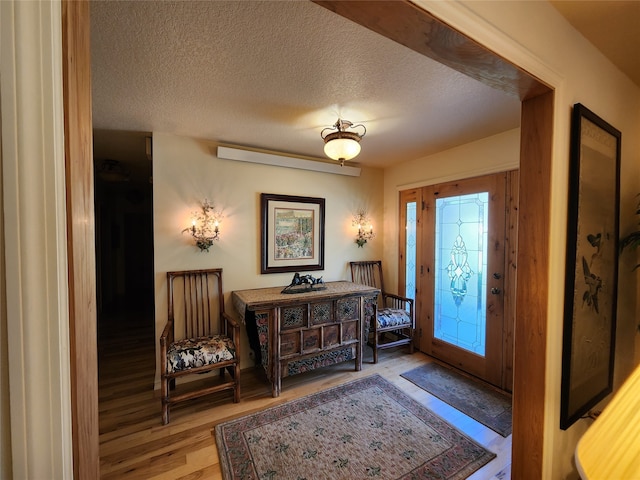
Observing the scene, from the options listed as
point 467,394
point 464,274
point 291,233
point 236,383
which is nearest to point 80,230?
point 236,383

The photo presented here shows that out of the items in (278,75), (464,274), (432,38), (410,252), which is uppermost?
(278,75)

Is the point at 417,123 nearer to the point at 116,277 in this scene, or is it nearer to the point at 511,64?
Answer: the point at 511,64

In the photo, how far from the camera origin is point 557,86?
1182 mm

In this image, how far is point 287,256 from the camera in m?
3.21

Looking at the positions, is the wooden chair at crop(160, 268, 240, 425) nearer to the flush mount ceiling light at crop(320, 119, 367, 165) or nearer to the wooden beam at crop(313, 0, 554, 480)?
the flush mount ceiling light at crop(320, 119, 367, 165)

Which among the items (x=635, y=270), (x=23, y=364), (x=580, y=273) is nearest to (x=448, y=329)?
(x=635, y=270)

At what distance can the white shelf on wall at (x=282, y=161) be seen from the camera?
280 cm

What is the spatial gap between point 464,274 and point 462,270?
0.05m

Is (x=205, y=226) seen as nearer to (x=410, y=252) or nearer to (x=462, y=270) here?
(x=410, y=252)

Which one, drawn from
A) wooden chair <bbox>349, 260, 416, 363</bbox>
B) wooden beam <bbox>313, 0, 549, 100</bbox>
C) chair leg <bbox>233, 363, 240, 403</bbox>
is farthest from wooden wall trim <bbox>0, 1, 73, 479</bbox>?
Result: wooden chair <bbox>349, 260, 416, 363</bbox>

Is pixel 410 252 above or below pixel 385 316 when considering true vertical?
above

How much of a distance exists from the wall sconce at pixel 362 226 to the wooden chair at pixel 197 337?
1.87 metres

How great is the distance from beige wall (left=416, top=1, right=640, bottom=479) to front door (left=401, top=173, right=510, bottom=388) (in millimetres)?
1006

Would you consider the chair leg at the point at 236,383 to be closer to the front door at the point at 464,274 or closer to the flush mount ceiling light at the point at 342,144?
the flush mount ceiling light at the point at 342,144
